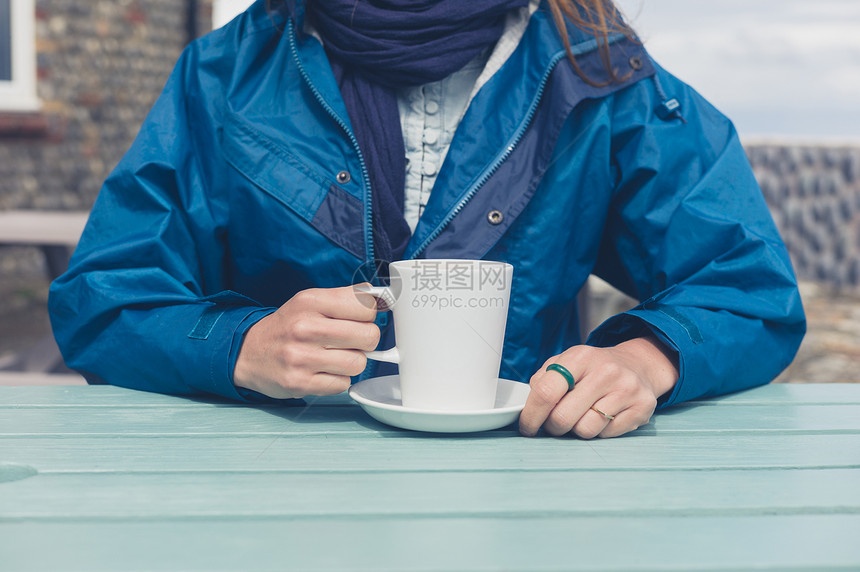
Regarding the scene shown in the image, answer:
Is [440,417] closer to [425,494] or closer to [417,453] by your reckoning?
[417,453]

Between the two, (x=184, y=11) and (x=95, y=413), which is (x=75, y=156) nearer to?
(x=184, y=11)

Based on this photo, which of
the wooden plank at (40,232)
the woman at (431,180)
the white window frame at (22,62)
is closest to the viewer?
the woman at (431,180)

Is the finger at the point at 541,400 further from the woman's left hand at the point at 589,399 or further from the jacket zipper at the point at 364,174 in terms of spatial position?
the jacket zipper at the point at 364,174

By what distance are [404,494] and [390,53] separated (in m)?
0.85

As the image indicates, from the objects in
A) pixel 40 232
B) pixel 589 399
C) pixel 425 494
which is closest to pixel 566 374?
pixel 589 399

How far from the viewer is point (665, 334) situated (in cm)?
105

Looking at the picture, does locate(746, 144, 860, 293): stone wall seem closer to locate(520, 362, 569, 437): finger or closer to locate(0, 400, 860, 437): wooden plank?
locate(0, 400, 860, 437): wooden plank

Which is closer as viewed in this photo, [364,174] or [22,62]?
A: [364,174]

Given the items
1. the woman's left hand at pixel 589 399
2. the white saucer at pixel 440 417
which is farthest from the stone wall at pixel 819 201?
the white saucer at pixel 440 417

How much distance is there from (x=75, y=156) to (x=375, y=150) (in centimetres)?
636

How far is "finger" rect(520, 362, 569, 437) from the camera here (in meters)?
0.87

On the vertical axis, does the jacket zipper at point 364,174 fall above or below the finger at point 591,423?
above

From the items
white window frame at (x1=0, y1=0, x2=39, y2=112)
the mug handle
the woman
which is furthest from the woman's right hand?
white window frame at (x1=0, y1=0, x2=39, y2=112)

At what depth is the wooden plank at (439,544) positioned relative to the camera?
1.85ft
